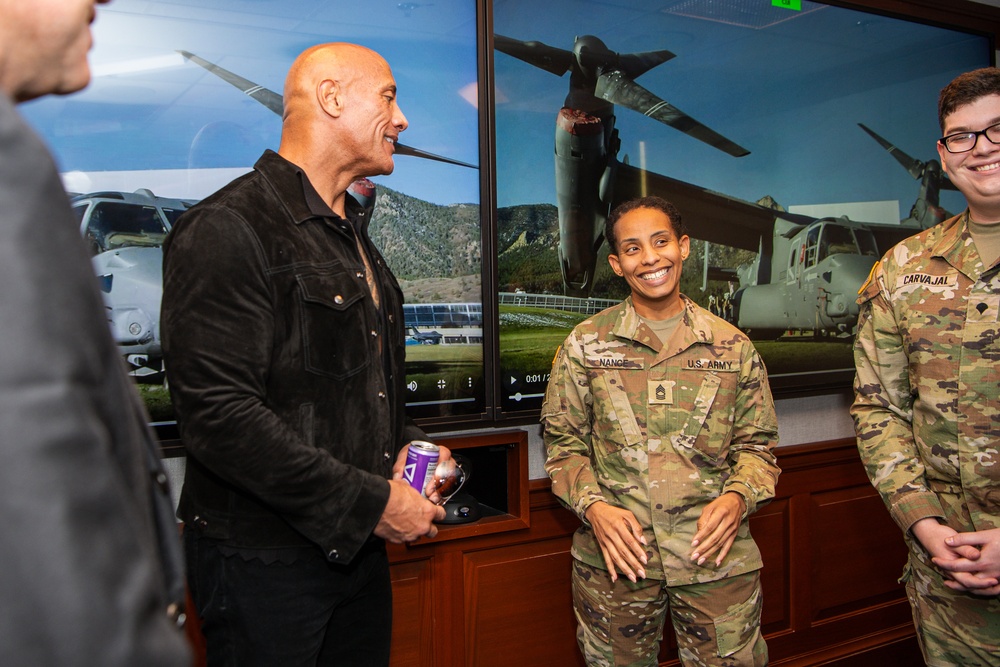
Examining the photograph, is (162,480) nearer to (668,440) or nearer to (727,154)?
(668,440)

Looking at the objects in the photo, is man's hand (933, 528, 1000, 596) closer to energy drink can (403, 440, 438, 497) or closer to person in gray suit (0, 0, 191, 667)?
energy drink can (403, 440, 438, 497)

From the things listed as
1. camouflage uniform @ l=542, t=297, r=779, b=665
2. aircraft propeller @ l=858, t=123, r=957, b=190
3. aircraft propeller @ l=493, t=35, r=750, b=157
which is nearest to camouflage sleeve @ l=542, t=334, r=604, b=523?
camouflage uniform @ l=542, t=297, r=779, b=665

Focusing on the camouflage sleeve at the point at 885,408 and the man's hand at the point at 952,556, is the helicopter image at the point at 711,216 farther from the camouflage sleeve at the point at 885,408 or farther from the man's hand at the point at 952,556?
the man's hand at the point at 952,556

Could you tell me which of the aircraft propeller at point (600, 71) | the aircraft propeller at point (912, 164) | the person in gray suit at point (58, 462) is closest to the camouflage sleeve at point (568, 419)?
the aircraft propeller at point (600, 71)

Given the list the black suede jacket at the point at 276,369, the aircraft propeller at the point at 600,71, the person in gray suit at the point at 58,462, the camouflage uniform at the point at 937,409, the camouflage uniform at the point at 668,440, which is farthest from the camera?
the aircraft propeller at the point at 600,71

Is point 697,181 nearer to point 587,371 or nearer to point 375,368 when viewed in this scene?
point 587,371

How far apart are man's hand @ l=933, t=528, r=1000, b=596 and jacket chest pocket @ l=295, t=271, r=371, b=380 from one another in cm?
130

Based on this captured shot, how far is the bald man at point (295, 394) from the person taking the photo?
4.12 ft

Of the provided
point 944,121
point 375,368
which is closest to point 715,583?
point 375,368

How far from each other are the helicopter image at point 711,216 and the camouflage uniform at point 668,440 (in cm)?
51

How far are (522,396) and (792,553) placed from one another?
4.49 feet

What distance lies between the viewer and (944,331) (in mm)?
1725

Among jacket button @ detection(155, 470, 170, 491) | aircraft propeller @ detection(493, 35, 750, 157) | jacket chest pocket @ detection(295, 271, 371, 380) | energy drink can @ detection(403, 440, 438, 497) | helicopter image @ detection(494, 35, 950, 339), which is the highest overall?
aircraft propeller @ detection(493, 35, 750, 157)

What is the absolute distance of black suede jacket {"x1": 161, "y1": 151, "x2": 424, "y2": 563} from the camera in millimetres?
1245
